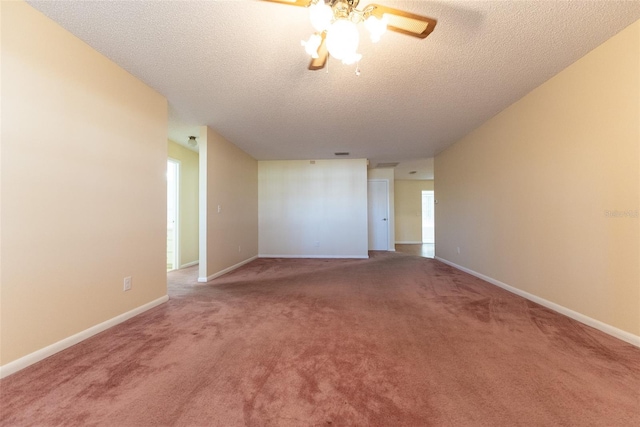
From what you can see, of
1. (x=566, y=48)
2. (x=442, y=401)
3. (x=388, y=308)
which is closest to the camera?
(x=442, y=401)

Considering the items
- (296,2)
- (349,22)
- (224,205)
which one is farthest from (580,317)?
(224,205)

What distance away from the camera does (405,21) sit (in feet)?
4.86

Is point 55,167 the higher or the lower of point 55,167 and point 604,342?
the higher

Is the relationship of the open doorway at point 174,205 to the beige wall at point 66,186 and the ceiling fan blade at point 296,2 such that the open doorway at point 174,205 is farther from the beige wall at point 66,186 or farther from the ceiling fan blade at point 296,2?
the ceiling fan blade at point 296,2

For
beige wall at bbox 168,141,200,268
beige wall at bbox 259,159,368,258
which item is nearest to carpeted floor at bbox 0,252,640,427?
beige wall at bbox 168,141,200,268

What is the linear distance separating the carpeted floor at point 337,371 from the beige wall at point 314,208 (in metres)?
3.32

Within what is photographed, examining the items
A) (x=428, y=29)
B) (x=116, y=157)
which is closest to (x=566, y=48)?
(x=428, y=29)

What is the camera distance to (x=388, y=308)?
2633 millimetres

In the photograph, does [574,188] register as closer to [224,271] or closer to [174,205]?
[224,271]

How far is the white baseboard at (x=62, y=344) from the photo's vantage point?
1.50 meters

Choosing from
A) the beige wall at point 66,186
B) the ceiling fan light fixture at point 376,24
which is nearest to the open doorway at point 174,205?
the beige wall at point 66,186

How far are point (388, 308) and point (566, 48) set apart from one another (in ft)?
8.73

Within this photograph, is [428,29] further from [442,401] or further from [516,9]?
[442,401]

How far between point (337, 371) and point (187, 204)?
4511 millimetres
